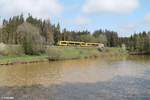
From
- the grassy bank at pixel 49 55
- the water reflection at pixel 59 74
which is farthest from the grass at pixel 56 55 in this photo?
→ the water reflection at pixel 59 74

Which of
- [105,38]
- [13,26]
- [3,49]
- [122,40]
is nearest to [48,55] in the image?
[3,49]

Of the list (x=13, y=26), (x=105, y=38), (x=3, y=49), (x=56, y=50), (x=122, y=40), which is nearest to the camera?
(x=3, y=49)

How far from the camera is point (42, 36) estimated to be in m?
99.6

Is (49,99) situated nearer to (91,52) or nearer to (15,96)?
(15,96)

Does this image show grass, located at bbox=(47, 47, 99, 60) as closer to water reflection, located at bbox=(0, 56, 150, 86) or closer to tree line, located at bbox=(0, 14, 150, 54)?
tree line, located at bbox=(0, 14, 150, 54)

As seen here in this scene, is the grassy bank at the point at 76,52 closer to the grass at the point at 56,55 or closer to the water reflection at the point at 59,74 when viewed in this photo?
the grass at the point at 56,55

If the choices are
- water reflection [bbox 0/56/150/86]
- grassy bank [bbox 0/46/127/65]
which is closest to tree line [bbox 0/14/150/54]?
grassy bank [bbox 0/46/127/65]

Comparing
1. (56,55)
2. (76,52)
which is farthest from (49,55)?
(76,52)

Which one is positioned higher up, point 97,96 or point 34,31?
point 34,31

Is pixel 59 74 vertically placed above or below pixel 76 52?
below

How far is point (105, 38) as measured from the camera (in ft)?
522

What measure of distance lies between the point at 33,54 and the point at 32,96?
2203 inches

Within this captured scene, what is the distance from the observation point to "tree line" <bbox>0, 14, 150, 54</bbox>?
3098 inches

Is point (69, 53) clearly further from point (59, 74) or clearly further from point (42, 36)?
point (59, 74)
